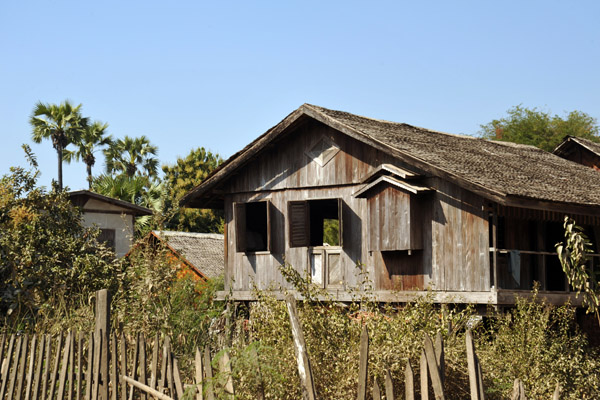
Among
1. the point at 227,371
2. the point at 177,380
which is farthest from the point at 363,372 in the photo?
the point at 177,380

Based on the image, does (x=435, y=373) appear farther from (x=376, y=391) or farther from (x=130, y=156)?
(x=130, y=156)

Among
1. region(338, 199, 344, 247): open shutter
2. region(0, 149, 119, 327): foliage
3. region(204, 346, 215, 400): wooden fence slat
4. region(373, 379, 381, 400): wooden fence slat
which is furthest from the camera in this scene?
region(338, 199, 344, 247): open shutter

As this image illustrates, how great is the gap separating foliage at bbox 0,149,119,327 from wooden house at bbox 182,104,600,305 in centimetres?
348

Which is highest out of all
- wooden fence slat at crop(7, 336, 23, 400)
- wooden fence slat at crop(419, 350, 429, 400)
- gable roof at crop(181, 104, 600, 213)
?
gable roof at crop(181, 104, 600, 213)

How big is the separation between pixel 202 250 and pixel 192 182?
19.4m

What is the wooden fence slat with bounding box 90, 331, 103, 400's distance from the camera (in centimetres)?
804

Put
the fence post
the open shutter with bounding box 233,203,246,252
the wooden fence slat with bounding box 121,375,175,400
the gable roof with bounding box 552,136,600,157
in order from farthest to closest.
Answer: the gable roof with bounding box 552,136,600,157
the open shutter with bounding box 233,203,246,252
the fence post
the wooden fence slat with bounding box 121,375,175,400

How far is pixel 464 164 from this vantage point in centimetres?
1628

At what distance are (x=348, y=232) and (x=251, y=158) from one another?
3012mm

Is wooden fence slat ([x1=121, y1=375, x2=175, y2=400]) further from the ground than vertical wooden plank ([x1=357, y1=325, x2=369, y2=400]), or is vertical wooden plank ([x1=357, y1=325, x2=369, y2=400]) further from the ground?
vertical wooden plank ([x1=357, y1=325, x2=369, y2=400])

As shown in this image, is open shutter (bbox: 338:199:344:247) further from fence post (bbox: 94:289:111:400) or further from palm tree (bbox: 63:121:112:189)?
palm tree (bbox: 63:121:112:189)

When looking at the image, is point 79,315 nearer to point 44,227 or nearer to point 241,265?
point 44,227

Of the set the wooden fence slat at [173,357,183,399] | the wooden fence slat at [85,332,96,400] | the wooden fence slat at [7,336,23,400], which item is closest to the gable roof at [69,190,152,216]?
the wooden fence slat at [7,336,23,400]

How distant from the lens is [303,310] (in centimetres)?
859
